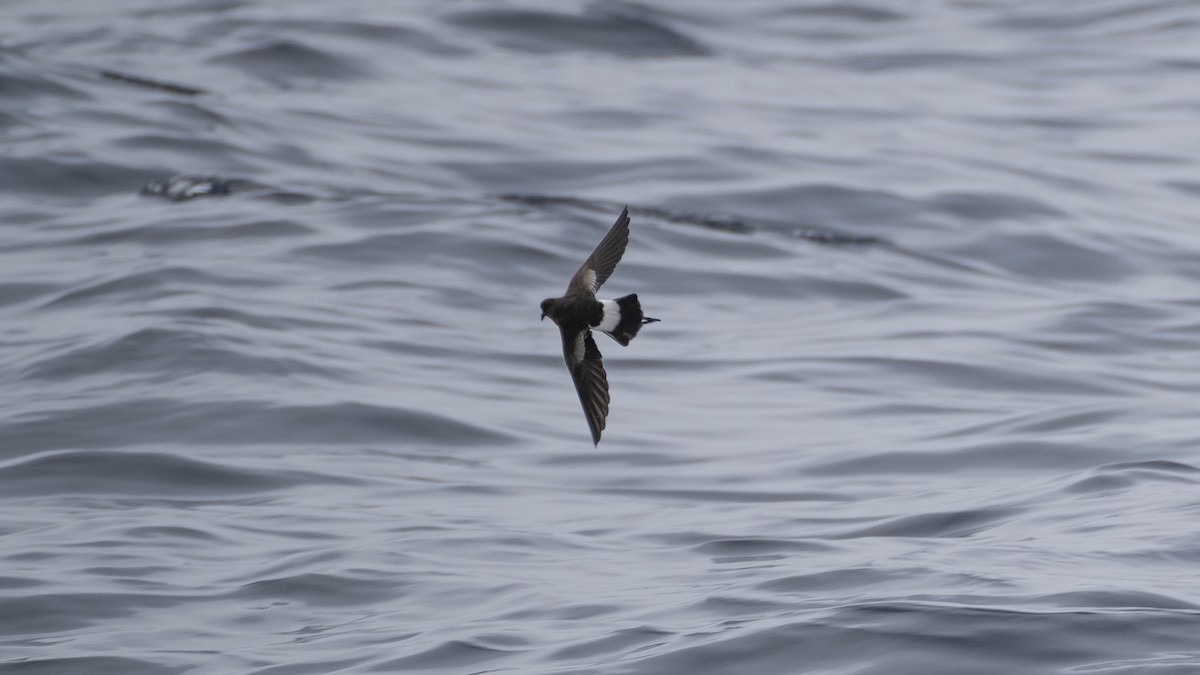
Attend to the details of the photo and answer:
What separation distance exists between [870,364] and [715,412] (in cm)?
118

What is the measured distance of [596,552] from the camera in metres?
6.41

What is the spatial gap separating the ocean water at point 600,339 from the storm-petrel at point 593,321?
79 cm

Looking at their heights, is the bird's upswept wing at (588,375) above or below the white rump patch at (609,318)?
below

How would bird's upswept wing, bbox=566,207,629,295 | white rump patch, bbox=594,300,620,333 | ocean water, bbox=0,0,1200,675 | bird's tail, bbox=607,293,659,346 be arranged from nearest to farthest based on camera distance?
bird's tail, bbox=607,293,659,346, white rump patch, bbox=594,300,620,333, bird's upswept wing, bbox=566,207,629,295, ocean water, bbox=0,0,1200,675

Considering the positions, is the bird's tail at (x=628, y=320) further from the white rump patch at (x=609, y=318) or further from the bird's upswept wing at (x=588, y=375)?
the bird's upswept wing at (x=588, y=375)

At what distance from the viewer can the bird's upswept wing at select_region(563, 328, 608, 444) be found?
4.45m

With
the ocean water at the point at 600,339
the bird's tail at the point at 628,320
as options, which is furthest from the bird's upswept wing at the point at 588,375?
the ocean water at the point at 600,339

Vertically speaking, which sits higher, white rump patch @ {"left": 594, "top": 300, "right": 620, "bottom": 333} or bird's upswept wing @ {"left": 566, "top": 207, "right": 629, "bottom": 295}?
bird's upswept wing @ {"left": 566, "top": 207, "right": 629, "bottom": 295}

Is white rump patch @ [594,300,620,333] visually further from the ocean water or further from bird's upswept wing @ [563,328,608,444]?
the ocean water

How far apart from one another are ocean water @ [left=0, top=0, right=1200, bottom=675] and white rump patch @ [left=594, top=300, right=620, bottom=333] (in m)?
0.94

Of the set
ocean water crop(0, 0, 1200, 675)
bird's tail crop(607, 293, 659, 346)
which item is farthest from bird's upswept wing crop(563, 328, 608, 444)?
ocean water crop(0, 0, 1200, 675)

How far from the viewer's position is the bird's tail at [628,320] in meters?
4.36

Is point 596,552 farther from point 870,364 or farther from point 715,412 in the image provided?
point 870,364

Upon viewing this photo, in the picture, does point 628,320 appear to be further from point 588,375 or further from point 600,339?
point 600,339
